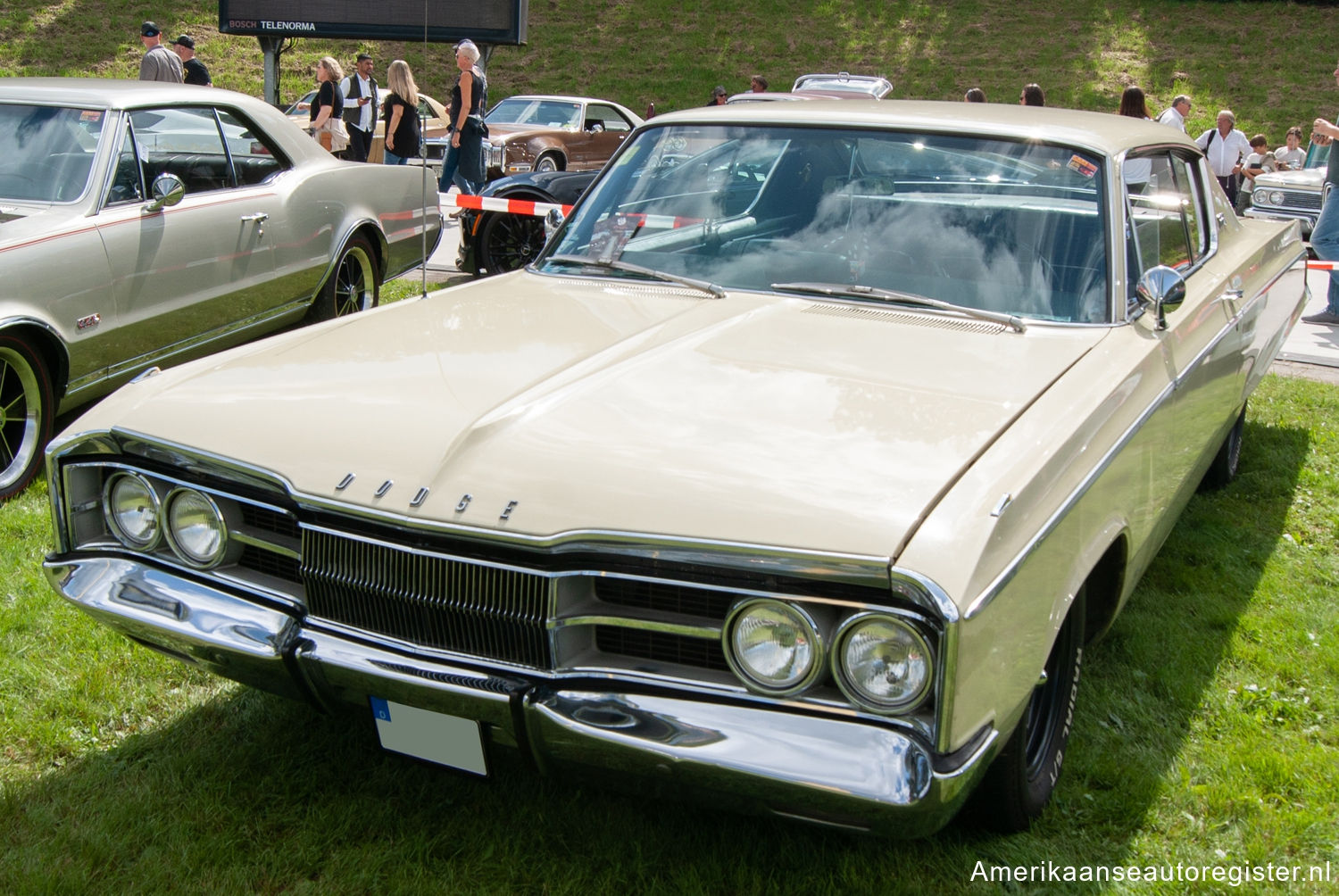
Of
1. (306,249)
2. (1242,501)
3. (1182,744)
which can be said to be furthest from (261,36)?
(1182,744)

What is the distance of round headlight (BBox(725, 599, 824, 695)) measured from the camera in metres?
2.13

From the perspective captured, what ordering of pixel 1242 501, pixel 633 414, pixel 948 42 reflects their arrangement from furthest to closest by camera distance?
1. pixel 948 42
2. pixel 1242 501
3. pixel 633 414

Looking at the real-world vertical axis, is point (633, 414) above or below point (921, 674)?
above

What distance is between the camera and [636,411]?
8.35 feet

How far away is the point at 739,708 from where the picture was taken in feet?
7.10

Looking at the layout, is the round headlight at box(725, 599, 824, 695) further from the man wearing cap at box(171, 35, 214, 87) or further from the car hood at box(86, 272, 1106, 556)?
the man wearing cap at box(171, 35, 214, 87)

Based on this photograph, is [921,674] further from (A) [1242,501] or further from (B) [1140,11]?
(B) [1140,11]

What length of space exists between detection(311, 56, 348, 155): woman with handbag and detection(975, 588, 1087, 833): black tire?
36.1ft

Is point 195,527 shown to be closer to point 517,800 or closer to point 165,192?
point 517,800

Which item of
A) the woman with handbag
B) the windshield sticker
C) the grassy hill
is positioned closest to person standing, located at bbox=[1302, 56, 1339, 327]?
the windshield sticker

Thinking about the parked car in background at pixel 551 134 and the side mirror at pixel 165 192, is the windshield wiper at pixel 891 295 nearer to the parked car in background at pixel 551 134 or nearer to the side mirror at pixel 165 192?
the side mirror at pixel 165 192

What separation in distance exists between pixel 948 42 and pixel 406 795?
28936 millimetres

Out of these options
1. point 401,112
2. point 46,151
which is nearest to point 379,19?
point 401,112

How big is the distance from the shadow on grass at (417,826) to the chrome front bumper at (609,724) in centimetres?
18
